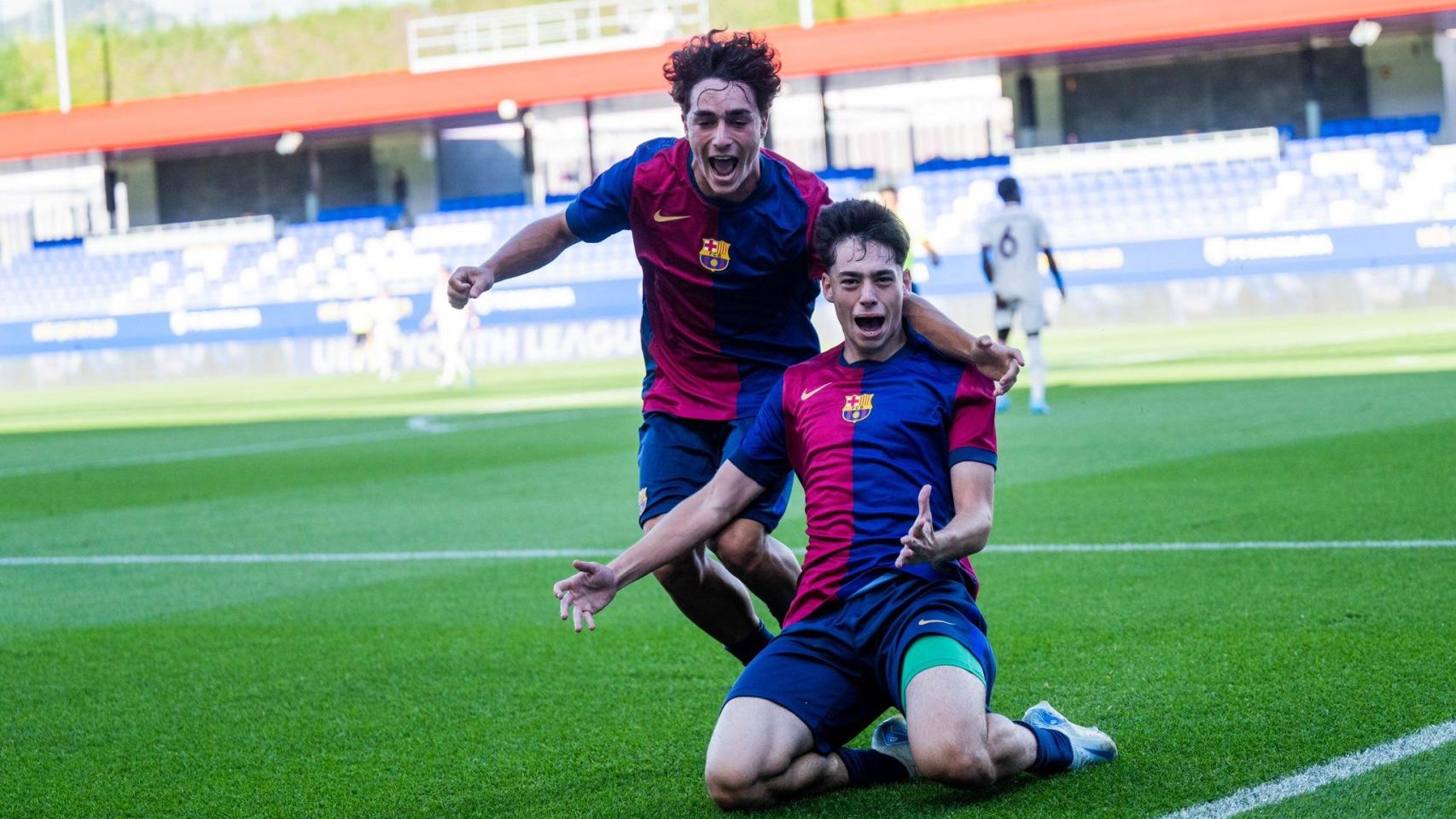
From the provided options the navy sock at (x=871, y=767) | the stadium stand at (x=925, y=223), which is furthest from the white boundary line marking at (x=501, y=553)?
the stadium stand at (x=925, y=223)

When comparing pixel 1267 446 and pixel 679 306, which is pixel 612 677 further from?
pixel 1267 446

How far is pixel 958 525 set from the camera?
4.32 metres

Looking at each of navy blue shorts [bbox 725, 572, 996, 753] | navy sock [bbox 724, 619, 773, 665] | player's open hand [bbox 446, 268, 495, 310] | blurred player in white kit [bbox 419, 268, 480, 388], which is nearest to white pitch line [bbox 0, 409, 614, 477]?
blurred player in white kit [bbox 419, 268, 480, 388]

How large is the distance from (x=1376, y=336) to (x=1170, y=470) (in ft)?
43.2

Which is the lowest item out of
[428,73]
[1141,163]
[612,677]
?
[612,677]

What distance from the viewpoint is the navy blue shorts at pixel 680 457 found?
5.31m

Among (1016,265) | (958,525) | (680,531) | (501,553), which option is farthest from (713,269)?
(1016,265)

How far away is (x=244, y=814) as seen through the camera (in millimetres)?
4570

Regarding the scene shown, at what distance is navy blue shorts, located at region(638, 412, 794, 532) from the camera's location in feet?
17.4

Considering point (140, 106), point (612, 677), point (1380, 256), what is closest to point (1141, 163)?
point (1380, 256)

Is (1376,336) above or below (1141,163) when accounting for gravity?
below

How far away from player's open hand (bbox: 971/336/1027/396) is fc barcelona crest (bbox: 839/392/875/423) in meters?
0.30

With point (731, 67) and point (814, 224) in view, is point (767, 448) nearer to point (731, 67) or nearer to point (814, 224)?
point (814, 224)

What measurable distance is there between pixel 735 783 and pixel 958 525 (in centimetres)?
83
